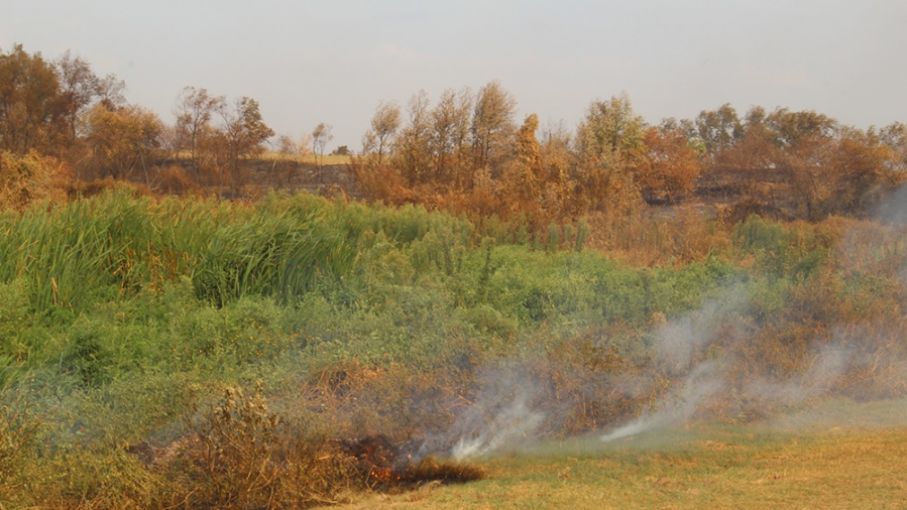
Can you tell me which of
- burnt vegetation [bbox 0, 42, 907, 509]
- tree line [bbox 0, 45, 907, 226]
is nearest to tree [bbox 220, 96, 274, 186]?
tree line [bbox 0, 45, 907, 226]

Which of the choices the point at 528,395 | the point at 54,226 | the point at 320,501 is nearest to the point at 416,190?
the point at 54,226

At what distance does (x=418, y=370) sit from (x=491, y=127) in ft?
68.7

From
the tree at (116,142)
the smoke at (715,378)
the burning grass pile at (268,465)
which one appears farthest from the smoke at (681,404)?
the tree at (116,142)

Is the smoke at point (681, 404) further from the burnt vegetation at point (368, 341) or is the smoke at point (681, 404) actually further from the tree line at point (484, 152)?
the tree line at point (484, 152)

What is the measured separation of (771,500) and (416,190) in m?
15.5

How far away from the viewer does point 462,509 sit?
4.48 metres

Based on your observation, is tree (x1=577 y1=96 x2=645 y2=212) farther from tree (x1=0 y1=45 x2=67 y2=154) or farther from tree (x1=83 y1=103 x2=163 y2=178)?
tree (x1=0 y1=45 x2=67 y2=154)

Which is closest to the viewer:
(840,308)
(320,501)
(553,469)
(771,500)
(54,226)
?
(771,500)

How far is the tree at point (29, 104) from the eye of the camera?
38156mm

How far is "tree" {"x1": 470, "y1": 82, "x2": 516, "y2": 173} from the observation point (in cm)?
2620

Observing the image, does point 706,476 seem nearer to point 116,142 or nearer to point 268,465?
point 268,465

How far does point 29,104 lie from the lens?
3944cm

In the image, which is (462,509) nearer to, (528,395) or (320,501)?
(320,501)

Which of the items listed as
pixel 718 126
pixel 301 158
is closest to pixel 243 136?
pixel 301 158
